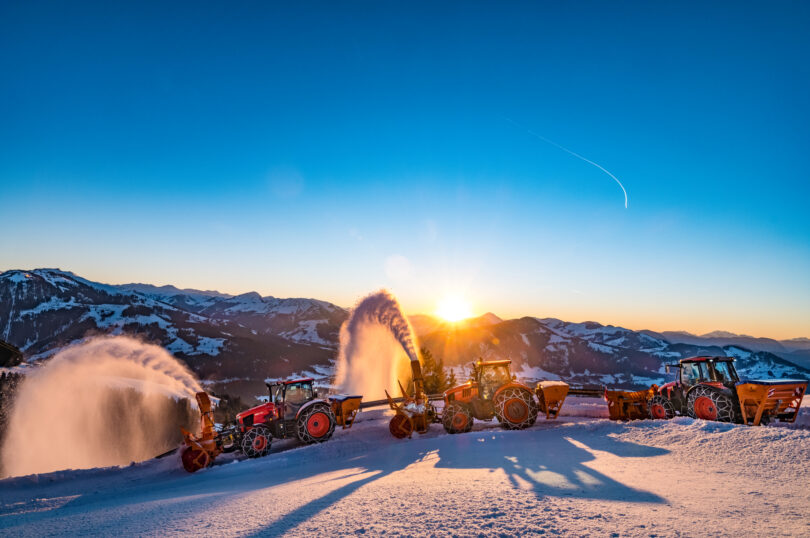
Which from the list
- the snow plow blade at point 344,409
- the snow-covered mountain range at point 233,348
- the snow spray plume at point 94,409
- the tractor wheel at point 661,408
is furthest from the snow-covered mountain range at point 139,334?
the tractor wheel at point 661,408

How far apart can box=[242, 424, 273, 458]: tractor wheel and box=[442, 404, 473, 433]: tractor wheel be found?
23.0ft

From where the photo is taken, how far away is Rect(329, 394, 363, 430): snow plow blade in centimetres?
1745

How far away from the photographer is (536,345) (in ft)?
655

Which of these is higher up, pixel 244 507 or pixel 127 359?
pixel 127 359

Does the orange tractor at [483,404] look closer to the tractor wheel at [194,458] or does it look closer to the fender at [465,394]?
the fender at [465,394]

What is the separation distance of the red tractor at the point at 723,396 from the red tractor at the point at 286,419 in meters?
14.0

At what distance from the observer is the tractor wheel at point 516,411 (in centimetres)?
1527

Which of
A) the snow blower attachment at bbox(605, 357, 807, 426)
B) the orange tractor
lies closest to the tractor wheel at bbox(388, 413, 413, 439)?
the orange tractor

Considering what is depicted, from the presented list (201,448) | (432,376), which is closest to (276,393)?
(201,448)

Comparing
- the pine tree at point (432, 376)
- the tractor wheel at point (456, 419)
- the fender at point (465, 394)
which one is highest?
the fender at point (465, 394)

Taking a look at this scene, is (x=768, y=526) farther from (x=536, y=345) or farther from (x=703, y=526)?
(x=536, y=345)

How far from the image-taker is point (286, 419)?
51.3 ft

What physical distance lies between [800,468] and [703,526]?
16.9 feet

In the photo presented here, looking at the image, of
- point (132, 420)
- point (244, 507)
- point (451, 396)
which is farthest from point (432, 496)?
point (132, 420)
